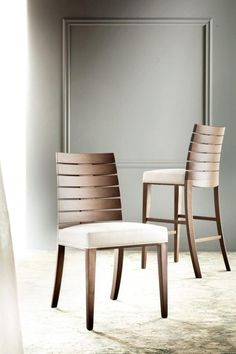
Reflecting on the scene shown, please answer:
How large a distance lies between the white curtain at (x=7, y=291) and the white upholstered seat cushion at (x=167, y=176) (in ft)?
9.77

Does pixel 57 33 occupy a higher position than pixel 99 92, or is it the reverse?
pixel 57 33

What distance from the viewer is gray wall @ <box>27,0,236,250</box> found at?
6.09 meters

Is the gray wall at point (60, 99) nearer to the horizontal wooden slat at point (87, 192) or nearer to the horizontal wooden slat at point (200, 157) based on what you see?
the horizontal wooden slat at point (200, 157)

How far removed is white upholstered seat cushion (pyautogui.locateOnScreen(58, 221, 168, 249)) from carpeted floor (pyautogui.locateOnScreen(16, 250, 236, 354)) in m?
0.38

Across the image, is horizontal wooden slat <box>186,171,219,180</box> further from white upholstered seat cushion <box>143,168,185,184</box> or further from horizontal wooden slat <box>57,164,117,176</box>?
horizontal wooden slat <box>57,164,117,176</box>

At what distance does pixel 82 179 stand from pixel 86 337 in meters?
0.91

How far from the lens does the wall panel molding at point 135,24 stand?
19.9 ft

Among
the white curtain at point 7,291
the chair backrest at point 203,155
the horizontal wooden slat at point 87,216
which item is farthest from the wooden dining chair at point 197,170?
the white curtain at point 7,291

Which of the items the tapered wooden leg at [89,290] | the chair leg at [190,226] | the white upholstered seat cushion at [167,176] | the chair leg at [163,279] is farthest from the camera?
the white upholstered seat cushion at [167,176]

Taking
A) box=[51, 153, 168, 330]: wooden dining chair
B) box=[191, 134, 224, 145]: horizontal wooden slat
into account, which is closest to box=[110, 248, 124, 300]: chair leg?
box=[51, 153, 168, 330]: wooden dining chair

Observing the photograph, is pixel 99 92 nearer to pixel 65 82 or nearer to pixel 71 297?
pixel 65 82

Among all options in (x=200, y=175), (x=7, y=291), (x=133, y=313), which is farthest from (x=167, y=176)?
(x=7, y=291)

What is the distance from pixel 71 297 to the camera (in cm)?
410

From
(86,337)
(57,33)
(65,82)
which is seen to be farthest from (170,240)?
(86,337)
